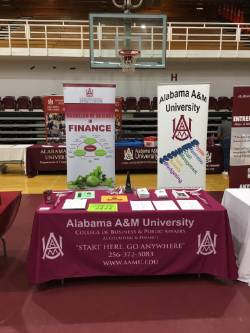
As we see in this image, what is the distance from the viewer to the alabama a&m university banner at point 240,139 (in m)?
4.85

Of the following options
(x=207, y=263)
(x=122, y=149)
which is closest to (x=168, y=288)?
(x=207, y=263)

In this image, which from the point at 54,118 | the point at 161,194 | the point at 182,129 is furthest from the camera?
the point at 54,118

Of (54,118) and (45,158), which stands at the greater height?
(54,118)

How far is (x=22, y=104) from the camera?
479 inches

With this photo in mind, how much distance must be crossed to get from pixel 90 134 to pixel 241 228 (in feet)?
8.10

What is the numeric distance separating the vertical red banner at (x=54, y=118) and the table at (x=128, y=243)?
6838 mm

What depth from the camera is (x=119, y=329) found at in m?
2.51

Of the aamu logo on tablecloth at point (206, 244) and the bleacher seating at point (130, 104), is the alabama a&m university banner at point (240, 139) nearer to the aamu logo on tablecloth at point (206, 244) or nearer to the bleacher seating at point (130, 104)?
the aamu logo on tablecloth at point (206, 244)

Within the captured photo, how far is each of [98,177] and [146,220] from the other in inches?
71.7

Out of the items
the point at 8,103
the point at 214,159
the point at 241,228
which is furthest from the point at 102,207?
the point at 8,103

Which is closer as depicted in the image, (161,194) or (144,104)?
(161,194)

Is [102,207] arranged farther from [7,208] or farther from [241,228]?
[241,228]

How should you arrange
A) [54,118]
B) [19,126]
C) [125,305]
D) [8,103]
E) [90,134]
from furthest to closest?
1. [8,103]
2. [19,126]
3. [54,118]
4. [90,134]
5. [125,305]

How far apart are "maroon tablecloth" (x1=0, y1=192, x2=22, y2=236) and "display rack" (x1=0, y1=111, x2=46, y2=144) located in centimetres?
842
